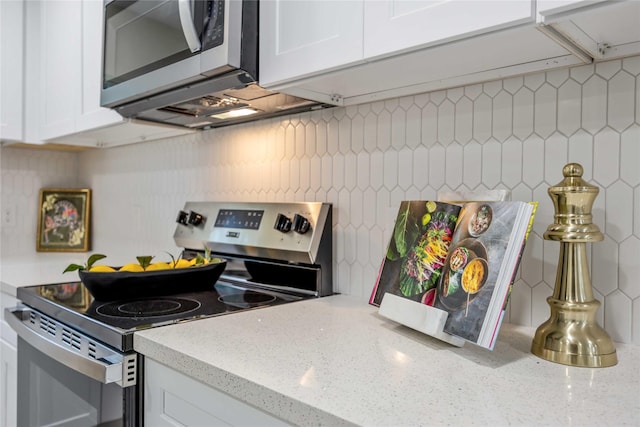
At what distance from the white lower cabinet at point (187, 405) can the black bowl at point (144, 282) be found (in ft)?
1.21

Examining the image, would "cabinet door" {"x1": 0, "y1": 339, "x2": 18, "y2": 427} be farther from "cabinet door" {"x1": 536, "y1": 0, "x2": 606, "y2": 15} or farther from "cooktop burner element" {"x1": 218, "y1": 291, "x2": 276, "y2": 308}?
"cabinet door" {"x1": 536, "y1": 0, "x2": 606, "y2": 15}

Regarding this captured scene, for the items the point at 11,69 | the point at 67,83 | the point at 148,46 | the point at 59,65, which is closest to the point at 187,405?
the point at 148,46

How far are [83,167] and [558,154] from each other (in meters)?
2.53

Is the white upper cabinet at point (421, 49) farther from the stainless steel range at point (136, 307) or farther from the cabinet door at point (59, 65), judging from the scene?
the cabinet door at point (59, 65)

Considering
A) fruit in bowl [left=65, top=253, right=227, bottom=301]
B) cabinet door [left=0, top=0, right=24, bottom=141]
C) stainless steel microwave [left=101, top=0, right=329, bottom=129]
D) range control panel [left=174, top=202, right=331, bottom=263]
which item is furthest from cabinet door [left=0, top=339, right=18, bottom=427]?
cabinet door [left=0, top=0, right=24, bottom=141]

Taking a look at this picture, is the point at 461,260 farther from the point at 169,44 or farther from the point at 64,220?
the point at 64,220

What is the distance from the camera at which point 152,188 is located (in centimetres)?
218

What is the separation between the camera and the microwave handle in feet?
3.68

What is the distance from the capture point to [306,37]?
104 centimetres

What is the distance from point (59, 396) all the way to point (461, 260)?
1.06 meters

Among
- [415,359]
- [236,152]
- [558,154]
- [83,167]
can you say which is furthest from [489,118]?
[83,167]

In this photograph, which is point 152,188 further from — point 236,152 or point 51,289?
point 51,289

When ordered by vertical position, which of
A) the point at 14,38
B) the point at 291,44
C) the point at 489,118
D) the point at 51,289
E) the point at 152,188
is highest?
the point at 14,38

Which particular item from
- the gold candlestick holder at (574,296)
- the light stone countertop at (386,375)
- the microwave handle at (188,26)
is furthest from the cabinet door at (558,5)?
the microwave handle at (188,26)
